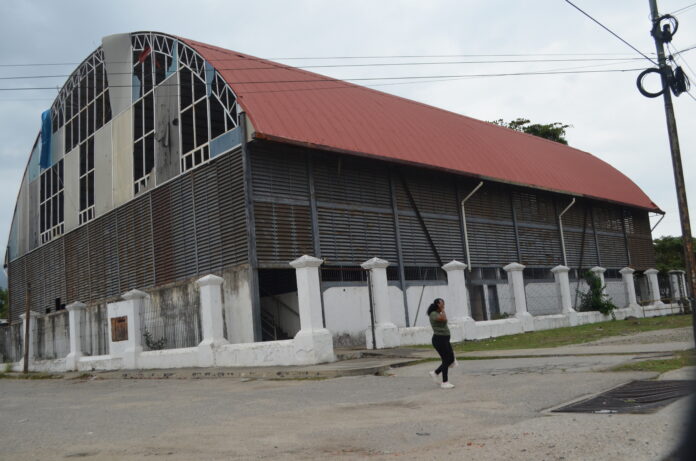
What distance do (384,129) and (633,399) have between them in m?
Answer: 15.6

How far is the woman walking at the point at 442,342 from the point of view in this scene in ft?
29.0

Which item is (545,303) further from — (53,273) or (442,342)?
(53,273)

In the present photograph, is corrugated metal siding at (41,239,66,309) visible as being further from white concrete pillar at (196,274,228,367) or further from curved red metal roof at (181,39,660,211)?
white concrete pillar at (196,274,228,367)

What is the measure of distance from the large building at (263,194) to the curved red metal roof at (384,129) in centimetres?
9

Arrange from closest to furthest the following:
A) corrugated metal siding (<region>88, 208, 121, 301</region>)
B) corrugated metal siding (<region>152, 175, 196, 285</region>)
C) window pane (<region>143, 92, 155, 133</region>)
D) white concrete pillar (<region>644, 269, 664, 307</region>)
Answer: corrugated metal siding (<region>152, 175, 196, 285</region>) → window pane (<region>143, 92, 155, 133</region>) → corrugated metal siding (<region>88, 208, 121, 301</region>) → white concrete pillar (<region>644, 269, 664, 307</region>)

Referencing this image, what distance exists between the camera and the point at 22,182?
30672mm

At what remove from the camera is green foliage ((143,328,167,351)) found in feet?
58.6

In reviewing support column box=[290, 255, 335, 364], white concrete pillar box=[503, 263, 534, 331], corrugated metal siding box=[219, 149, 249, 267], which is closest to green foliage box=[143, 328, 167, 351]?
corrugated metal siding box=[219, 149, 249, 267]

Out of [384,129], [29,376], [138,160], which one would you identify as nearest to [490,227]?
[384,129]

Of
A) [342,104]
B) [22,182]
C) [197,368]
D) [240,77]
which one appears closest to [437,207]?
[342,104]

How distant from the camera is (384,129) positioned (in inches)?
834

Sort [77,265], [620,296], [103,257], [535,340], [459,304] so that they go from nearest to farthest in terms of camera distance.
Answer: [535,340] < [459,304] < [103,257] < [620,296] < [77,265]

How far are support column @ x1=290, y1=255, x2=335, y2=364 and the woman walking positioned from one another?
400 cm

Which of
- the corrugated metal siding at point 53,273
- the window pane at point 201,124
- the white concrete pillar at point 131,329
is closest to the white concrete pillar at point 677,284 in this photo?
the window pane at point 201,124
